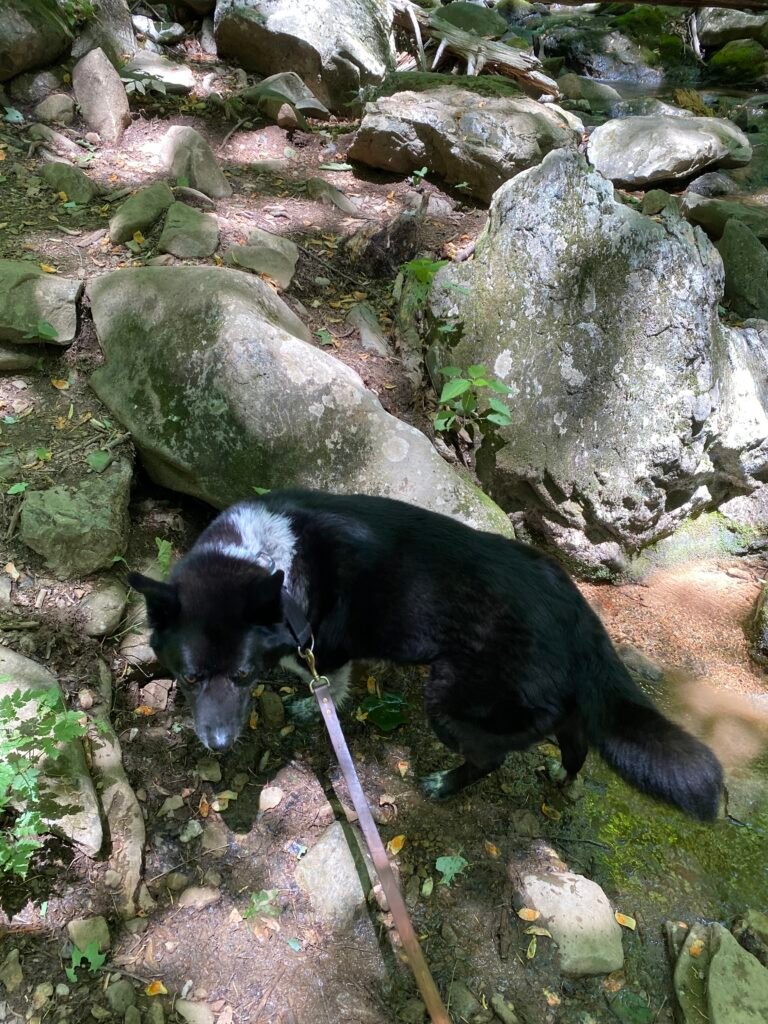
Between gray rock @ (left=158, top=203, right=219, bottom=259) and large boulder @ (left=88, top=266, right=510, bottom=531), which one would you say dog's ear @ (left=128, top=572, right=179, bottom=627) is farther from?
gray rock @ (left=158, top=203, right=219, bottom=259)

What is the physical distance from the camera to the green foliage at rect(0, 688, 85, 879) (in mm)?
2490

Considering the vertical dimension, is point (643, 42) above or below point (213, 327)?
above

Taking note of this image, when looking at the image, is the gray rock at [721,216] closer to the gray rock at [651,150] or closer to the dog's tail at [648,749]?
the gray rock at [651,150]

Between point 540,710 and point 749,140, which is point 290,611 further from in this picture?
point 749,140

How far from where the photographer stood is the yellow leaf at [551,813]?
3.42 metres

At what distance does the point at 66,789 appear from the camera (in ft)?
9.06

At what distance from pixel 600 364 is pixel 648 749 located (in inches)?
123

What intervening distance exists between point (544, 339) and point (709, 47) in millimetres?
14520

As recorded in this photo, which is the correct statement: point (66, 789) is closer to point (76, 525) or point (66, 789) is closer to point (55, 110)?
point (76, 525)

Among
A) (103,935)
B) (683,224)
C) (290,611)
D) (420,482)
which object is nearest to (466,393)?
(420,482)

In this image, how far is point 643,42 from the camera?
14.7 metres

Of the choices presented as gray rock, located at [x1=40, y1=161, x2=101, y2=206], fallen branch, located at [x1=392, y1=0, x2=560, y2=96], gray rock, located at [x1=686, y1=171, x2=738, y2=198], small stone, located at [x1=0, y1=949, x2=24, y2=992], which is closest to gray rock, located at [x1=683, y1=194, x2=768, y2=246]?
gray rock, located at [x1=686, y1=171, x2=738, y2=198]

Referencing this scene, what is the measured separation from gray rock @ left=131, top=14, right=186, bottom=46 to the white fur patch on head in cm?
826

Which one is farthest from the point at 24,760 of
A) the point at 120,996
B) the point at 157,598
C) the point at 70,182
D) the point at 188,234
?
the point at 70,182
